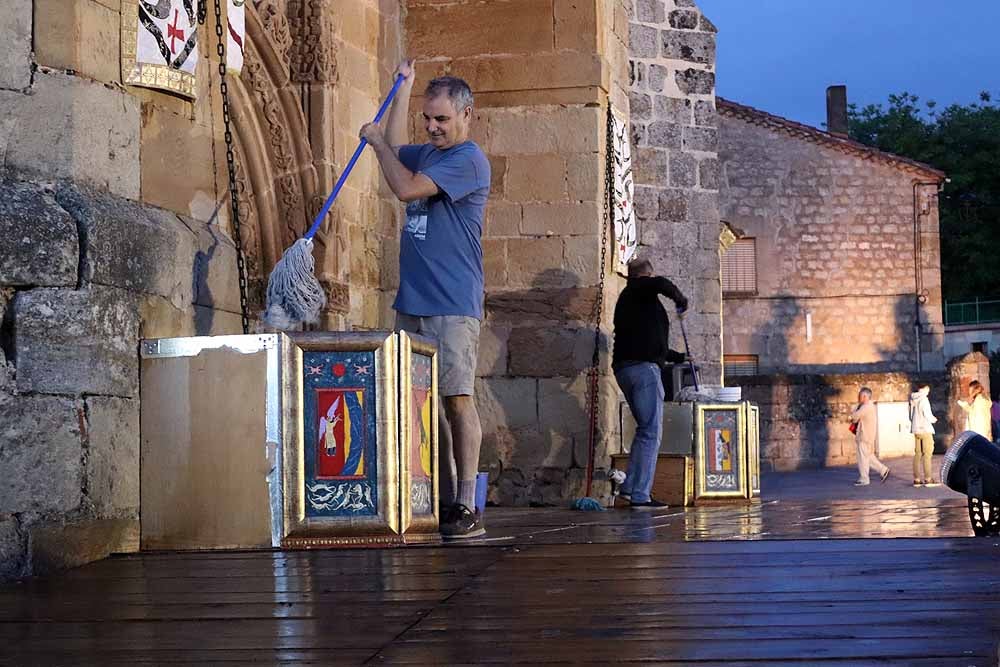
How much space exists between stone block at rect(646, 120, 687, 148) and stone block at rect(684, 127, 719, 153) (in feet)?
0.27

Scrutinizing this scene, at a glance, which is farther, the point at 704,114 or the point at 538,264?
the point at 704,114

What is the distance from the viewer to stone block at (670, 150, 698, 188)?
14.7 meters

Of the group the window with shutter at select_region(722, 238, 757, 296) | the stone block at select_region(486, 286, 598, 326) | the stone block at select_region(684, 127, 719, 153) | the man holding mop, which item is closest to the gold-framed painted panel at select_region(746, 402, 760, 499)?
the stone block at select_region(486, 286, 598, 326)

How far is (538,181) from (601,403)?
1.35 meters

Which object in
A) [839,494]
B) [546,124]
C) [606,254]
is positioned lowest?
[839,494]

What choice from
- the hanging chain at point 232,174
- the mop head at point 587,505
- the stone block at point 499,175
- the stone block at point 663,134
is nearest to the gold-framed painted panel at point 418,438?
the hanging chain at point 232,174

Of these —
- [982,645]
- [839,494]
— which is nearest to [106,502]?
[982,645]

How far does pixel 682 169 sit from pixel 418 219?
28.4 ft

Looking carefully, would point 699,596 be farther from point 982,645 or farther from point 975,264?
point 975,264

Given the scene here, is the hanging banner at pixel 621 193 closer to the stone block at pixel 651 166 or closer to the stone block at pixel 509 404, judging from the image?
the stone block at pixel 509 404

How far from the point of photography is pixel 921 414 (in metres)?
21.5

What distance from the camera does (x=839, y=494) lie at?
20.0 metres

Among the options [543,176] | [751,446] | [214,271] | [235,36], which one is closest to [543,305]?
[543,176]

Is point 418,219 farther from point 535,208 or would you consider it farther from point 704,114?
point 704,114
